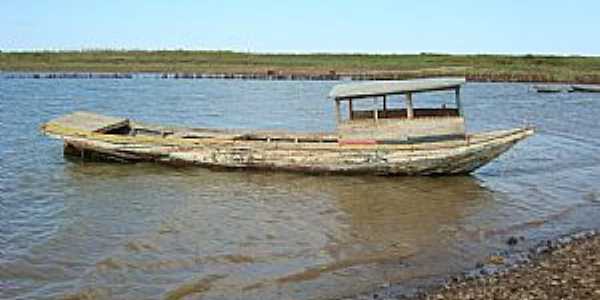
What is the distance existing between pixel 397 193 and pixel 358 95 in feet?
9.77

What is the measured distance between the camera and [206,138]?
22859 millimetres

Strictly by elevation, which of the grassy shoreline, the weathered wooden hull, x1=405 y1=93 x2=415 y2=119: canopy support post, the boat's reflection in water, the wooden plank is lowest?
the boat's reflection in water

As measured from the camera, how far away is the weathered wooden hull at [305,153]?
65.8 ft

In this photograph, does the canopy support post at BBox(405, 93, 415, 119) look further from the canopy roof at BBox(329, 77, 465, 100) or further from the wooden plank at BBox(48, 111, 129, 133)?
the wooden plank at BBox(48, 111, 129, 133)

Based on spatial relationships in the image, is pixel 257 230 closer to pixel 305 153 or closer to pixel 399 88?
pixel 305 153

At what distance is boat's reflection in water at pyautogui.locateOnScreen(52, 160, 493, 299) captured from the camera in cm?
1164

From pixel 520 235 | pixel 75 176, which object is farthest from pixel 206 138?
pixel 520 235

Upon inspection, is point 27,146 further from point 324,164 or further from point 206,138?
point 324,164

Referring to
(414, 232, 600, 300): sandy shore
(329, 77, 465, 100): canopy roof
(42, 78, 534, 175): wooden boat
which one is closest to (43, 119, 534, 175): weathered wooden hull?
(42, 78, 534, 175): wooden boat

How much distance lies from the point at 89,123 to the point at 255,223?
10.7 metres

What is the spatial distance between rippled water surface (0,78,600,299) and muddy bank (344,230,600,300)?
0.50m

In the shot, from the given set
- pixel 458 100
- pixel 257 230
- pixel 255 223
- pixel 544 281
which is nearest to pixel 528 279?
pixel 544 281

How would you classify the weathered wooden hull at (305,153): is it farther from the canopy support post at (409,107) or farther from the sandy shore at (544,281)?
the sandy shore at (544,281)

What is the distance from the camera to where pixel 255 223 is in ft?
51.5
